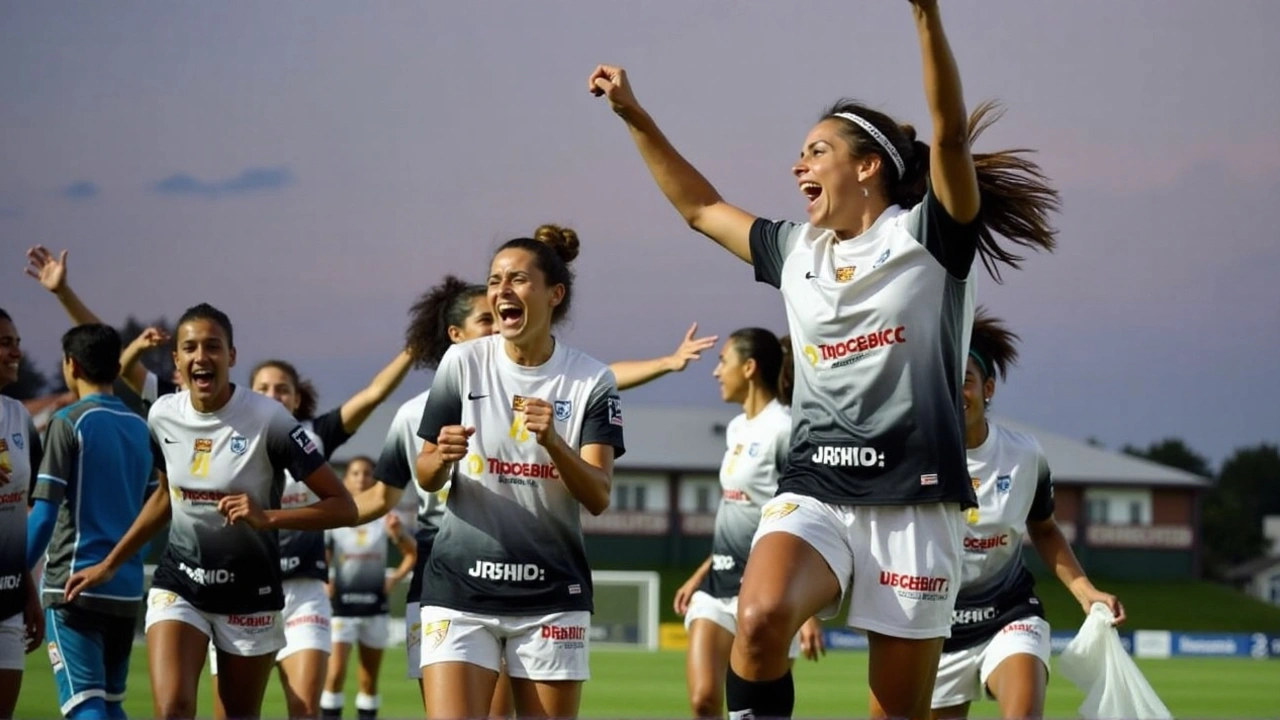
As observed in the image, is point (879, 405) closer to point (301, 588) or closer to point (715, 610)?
point (715, 610)

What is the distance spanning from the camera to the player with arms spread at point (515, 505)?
663cm

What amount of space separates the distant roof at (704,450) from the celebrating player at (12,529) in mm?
55247

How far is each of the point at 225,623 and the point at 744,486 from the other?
3.79 metres

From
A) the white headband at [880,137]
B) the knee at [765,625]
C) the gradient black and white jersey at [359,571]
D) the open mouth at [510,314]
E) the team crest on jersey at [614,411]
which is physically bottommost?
the gradient black and white jersey at [359,571]

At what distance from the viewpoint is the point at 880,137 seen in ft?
20.0

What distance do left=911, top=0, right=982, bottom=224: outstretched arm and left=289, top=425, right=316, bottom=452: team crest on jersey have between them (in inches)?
138

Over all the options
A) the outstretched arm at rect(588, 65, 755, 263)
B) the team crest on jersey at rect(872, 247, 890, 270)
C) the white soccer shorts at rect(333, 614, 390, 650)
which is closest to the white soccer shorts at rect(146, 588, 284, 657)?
the outstretched arm at rect(588, 65, 755, 263)

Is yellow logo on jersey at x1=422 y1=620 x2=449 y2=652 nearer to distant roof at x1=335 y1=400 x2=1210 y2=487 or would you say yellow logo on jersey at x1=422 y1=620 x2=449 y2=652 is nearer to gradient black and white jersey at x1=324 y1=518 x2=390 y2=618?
gradient black and white jersey at x1=324 y1=518 x2=390 y2=618

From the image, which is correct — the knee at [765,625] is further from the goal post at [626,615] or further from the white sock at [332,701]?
the goal post at [626,615]

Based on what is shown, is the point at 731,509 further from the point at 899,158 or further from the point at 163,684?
the point at 899,158

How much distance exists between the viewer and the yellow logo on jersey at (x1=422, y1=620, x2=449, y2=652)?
21.8 feet

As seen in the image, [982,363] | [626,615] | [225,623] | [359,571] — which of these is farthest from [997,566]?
[626,615]

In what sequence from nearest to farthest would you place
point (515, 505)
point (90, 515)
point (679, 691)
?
1. point (515, 505)
2. point (90, 515)
3. point (679, 691)

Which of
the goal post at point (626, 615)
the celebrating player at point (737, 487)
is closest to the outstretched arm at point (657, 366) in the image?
the celebrating player at point (737, 487)
